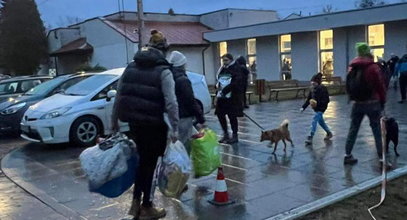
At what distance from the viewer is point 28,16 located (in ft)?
148

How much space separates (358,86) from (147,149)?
135 inches

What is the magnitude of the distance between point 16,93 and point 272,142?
9.08 metres

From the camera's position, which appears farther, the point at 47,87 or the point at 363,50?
the point at 47,87

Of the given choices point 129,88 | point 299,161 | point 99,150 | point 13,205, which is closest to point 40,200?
point 13,205

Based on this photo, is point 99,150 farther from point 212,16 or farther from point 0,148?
point 212,16

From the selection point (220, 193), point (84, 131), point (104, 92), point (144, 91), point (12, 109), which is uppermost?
point (144, 91)

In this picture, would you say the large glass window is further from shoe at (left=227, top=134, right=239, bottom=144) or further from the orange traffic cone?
the orange traffic cone

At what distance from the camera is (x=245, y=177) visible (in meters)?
6.71

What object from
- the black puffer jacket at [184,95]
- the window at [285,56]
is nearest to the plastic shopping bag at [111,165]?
the black puffer jacket at [184,95]

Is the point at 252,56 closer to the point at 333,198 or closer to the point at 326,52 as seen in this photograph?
the point at 326,52

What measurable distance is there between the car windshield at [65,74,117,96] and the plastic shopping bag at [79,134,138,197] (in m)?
5.55

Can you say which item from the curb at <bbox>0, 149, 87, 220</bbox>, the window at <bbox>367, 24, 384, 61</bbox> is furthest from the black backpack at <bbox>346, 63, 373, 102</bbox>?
the window at <bbox>367, 24, 384, 61</bbox>

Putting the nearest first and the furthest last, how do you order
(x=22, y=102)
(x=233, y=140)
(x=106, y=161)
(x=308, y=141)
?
(x=106, y=161) → (x=308, y=141) → (x=233, y=140) → (x=22, y=102)

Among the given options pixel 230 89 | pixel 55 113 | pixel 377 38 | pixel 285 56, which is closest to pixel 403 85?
pixel 377 38
